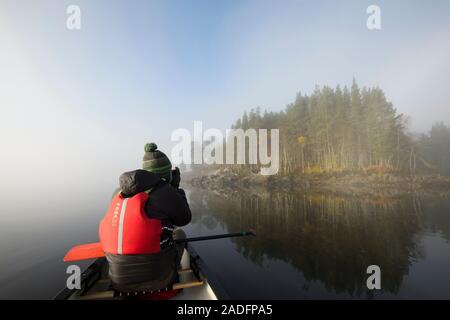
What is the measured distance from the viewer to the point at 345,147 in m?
53.6

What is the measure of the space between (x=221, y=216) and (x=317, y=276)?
504 inches

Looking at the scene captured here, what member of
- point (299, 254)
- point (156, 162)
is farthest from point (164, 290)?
point (299, 254)

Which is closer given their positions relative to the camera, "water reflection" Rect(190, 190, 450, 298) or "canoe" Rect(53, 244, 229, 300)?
"canoe" Rect(53, 244, 229, 300)

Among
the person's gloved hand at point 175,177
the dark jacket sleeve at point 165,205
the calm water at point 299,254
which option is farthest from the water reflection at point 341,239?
the dark jacket sleeve at point 165,205

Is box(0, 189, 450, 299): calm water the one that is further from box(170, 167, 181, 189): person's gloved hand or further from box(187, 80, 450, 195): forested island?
box(187, 80, 450, 195): forested island

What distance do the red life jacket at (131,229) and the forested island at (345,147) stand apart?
4955 centimetres

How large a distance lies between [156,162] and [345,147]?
57.4 meters

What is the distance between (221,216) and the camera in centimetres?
2073

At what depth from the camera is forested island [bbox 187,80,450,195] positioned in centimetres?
4897

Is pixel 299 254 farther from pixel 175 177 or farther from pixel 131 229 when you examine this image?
pixel 131 229

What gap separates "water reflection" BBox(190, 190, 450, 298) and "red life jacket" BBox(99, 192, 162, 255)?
267 inches

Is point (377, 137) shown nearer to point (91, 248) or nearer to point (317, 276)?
point (317, 276)

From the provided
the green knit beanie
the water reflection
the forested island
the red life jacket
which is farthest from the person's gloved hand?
the forested island

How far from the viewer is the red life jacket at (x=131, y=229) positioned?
137 inches
